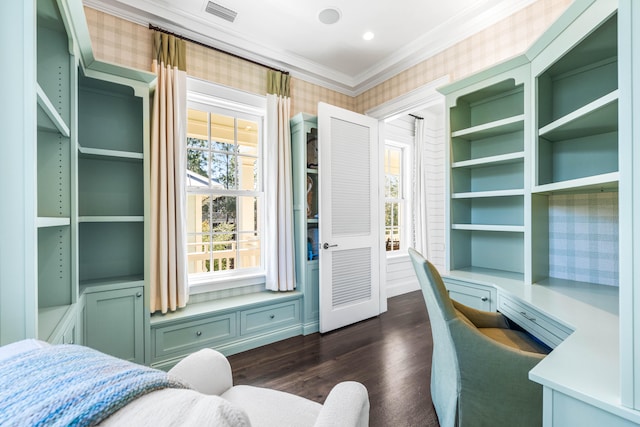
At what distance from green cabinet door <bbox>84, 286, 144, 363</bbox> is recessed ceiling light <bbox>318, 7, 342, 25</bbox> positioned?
266cm

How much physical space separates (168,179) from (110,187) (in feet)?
1.33

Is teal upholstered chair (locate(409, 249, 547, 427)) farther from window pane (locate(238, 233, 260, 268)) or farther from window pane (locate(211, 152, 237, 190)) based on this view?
window pane (locate(211, 152, 237, 190))

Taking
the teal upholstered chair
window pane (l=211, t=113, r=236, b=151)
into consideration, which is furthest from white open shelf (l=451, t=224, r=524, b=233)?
window pane (l=211, t=113, r=236, b=151)

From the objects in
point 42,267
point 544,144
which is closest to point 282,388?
point 42,267

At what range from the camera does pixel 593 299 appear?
61.7 inches

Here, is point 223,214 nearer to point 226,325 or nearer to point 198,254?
point 198,254

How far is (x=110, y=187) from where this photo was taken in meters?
2.20

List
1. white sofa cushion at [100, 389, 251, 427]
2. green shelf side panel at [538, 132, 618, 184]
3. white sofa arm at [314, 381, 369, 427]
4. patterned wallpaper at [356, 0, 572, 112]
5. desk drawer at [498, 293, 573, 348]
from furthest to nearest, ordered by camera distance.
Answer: patterned wallpaper at [356, 0, 572, 112] → green shelf side panel at [538, 132, 618, 184] → desk drawer at [498, 293, 573, 348] → white sofa arm at [314, 381, 369, 427] → white sofa cushion at [100, 389, 251, 427]

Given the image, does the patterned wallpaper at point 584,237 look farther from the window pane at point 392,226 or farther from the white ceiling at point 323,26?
the window pane at point 392,226

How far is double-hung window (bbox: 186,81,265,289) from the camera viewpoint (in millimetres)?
2732

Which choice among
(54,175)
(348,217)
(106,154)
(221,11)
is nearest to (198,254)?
(106,154)

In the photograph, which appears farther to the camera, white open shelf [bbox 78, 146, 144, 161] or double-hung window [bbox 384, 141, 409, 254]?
double-hung window [bbox 384, 141, 409, 254]

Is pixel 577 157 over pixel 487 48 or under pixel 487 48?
under

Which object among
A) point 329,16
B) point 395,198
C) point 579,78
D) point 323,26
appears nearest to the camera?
point 579,78
